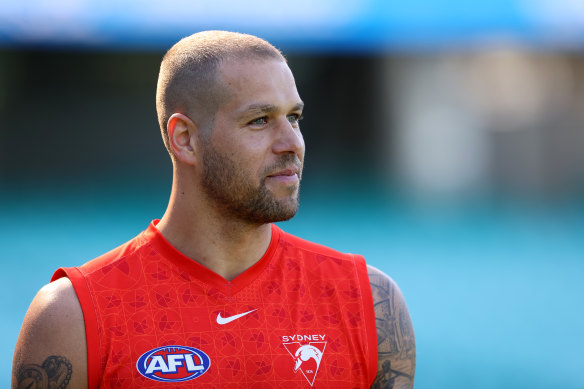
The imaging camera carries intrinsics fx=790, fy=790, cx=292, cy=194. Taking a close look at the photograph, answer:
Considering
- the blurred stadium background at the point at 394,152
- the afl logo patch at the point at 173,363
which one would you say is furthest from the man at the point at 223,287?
the blurred stadium background at the point at 394,152

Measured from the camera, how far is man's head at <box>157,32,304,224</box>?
2594 millimetres

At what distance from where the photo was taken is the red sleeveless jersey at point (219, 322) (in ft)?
7.95

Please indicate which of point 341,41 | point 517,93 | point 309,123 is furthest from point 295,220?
point 517,93

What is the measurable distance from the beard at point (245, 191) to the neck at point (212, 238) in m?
0.07

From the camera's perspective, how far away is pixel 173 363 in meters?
2.43

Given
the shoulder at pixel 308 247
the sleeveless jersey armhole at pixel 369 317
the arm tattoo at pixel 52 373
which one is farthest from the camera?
the shoulder at pixel 308 247

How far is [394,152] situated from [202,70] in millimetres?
15199

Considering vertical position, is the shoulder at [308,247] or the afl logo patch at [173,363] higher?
the shoulder at [308,247]

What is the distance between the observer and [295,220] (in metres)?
13.0

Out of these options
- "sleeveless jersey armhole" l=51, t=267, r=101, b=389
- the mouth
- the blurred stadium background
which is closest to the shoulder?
the mouth

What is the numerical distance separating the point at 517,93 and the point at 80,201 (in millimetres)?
9297

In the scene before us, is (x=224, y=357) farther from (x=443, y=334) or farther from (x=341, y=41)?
(x=341, y=41)

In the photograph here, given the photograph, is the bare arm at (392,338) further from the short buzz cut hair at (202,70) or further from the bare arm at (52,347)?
the bare arm at (52,347)

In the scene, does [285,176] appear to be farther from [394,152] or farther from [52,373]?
[394,152]
